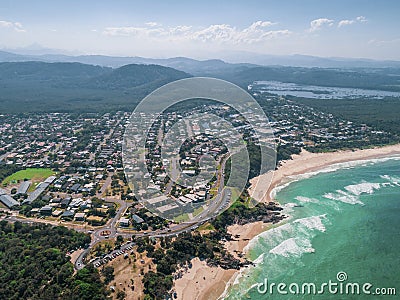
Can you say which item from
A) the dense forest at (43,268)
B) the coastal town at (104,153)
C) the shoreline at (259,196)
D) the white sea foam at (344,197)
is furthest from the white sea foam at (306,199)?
the dense forest at (43,268)

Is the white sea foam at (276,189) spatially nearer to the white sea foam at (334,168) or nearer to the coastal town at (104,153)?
the white sea foam at (334,168)

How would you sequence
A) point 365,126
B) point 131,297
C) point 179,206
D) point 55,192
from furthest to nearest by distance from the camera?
point 365,126 → point 55,192 → point 179,206 → point 131,297

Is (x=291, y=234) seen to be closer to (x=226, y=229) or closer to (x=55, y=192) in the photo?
(x=226, y=229)

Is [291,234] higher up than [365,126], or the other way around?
[365,126]

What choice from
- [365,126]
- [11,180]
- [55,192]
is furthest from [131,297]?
[365,126]

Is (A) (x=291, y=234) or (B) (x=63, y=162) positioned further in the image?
(B) (x=63, y=162)

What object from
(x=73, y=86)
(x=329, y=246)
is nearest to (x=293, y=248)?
(x=329, y=246)
